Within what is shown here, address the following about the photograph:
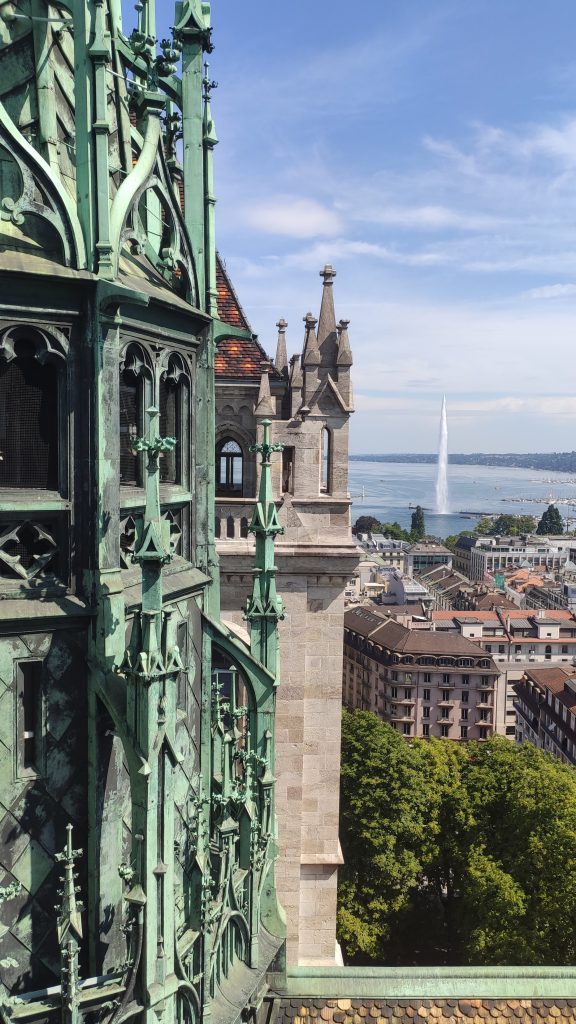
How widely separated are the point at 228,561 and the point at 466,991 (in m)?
11.5

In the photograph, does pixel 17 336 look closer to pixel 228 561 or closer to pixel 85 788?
pixel 85 788

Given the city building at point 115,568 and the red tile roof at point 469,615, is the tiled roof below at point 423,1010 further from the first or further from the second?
the red tile roof at point 469,615

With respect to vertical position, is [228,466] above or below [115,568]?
above

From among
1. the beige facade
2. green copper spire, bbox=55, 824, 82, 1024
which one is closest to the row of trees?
the beige facade

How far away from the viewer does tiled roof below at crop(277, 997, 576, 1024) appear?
1265cm

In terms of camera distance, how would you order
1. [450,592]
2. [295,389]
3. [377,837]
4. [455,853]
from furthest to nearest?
[450,592] < [455,853] < [377,837] < [295,389]

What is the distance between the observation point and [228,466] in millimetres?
22453

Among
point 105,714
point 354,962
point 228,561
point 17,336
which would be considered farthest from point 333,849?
point 354,962

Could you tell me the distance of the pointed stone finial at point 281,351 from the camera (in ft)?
82.1

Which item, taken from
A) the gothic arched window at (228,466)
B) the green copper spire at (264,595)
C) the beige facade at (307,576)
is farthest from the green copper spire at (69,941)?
the gothic arched window at (228,466)

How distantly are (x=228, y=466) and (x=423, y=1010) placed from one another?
1380 cm

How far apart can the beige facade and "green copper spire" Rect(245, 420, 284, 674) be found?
1024 cm

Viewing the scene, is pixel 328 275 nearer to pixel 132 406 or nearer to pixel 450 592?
pixel 132 406

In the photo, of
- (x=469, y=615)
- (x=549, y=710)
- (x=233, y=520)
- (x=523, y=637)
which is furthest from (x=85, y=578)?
(x=469, y=615)
